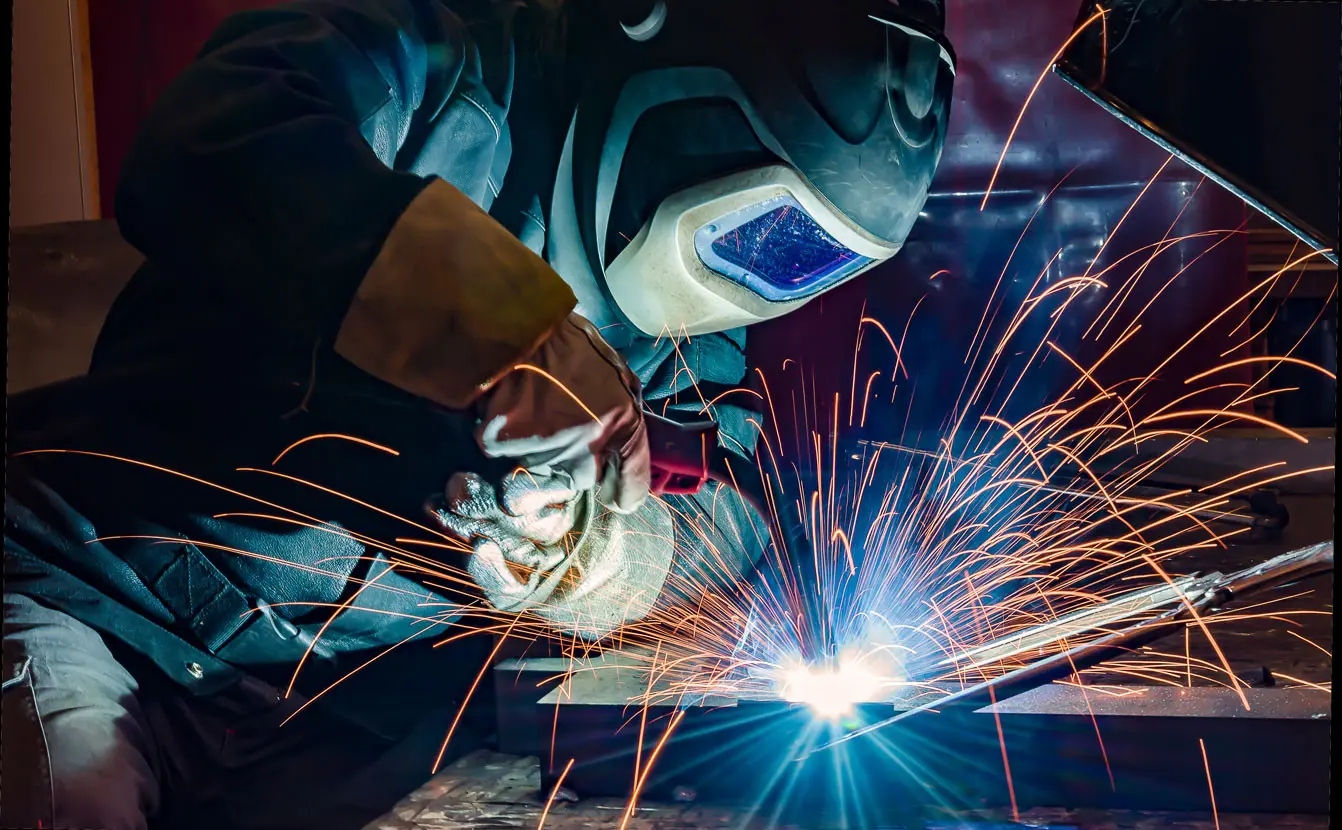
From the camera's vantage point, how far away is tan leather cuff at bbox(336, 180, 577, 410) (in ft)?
3.60

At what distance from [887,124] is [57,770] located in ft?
4.31

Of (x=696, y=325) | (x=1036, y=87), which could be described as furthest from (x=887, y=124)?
(x=696, y=325)

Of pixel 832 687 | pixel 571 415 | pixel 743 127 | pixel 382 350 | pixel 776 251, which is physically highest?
pixel 743 127

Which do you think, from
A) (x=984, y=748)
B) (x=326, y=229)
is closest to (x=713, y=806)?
(x=984, y=748)

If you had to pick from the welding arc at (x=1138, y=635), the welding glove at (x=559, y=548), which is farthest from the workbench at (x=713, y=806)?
the welding glove at (x=559, y=548)

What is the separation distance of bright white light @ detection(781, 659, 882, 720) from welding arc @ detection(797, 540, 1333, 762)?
0.13 ft

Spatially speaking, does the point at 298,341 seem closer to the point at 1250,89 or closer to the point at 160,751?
the point at 160,751

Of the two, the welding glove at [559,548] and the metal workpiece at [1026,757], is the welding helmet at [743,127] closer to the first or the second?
the welding glove at [559,548]

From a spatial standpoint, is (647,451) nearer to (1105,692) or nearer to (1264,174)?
(1105,692)

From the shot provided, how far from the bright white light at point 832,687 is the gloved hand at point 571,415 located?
14.6 inches

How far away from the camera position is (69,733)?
1.06m

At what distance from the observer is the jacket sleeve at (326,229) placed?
3.59ft

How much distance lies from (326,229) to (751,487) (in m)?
0.63

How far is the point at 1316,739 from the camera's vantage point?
1146 mm
